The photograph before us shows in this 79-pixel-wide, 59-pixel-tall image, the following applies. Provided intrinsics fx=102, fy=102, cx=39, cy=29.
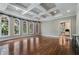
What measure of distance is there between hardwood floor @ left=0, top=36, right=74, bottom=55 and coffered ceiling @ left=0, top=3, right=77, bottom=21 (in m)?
0.54

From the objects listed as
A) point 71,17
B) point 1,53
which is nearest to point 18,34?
point 1,53

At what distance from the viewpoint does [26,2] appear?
2348mm

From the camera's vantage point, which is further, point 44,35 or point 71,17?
point 44,35

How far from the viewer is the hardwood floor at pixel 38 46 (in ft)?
7.64

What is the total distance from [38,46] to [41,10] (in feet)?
2.85

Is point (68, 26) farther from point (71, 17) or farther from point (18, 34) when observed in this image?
point (18, 34)

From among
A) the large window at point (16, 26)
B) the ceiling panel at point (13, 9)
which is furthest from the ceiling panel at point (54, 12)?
the large window at point (16, 26)

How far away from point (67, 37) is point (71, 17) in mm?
480

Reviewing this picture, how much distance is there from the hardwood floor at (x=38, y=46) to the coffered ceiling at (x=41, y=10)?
1.78 feet

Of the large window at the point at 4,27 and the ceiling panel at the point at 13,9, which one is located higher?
the ceiling panel at the point at 13,9

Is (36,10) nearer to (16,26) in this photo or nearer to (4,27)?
(16,26)

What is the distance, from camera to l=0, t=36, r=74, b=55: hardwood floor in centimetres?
233

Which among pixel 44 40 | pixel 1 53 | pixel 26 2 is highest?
pixel 26 2

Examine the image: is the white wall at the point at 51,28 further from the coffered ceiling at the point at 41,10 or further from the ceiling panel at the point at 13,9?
the ceiling panel at the point at 13,9
